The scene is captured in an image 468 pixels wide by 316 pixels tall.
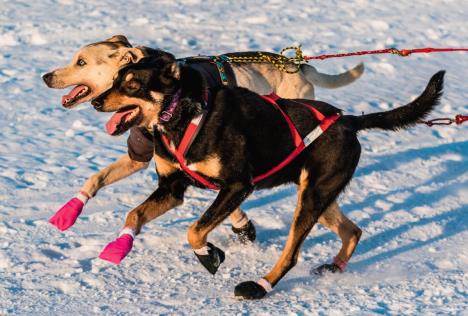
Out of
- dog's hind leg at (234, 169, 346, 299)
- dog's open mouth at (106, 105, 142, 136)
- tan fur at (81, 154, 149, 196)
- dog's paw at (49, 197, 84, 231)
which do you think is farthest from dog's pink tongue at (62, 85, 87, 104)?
dog's hind leg at (234, 169, 346, 299)

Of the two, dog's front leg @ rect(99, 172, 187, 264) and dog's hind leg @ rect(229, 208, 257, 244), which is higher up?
dog's front leg @ rect(99, 172, 187, 264)

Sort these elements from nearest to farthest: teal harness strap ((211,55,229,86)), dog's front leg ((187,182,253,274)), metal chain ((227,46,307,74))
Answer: dog's front leg ((187,182,253,274))
teal harness strap ((211,55,229,86))
metal chain ((227,46,307,74))

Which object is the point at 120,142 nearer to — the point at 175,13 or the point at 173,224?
the point at 173,224

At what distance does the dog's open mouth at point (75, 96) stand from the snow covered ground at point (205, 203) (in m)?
0.90

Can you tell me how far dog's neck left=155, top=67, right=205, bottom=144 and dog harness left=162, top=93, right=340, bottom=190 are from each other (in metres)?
0.03

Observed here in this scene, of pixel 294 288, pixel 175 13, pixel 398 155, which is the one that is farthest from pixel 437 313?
pixel 175 13

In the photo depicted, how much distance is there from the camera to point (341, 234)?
5.48 meters

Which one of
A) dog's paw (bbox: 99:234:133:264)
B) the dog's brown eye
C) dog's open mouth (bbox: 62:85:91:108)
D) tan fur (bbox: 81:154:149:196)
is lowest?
tan fur (bbox: 81:154:149:196)

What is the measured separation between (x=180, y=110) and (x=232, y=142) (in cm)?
→ 35

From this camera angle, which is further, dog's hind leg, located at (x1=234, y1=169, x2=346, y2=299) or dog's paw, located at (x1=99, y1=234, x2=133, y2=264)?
dog's hind leg, located at (x1=234, y1=169, x2=346, y2=299)

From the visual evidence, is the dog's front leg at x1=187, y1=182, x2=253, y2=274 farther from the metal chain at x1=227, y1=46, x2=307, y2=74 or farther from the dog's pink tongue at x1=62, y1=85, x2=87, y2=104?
the metal chain at x1=227, y1=46, x2=307, y2=74

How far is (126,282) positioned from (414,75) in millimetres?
6906

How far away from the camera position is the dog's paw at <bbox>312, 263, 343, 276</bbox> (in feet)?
17.4

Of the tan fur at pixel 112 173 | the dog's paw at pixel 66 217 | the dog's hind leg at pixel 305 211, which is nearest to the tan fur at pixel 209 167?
the dog's hind leg at pixel 305 211
